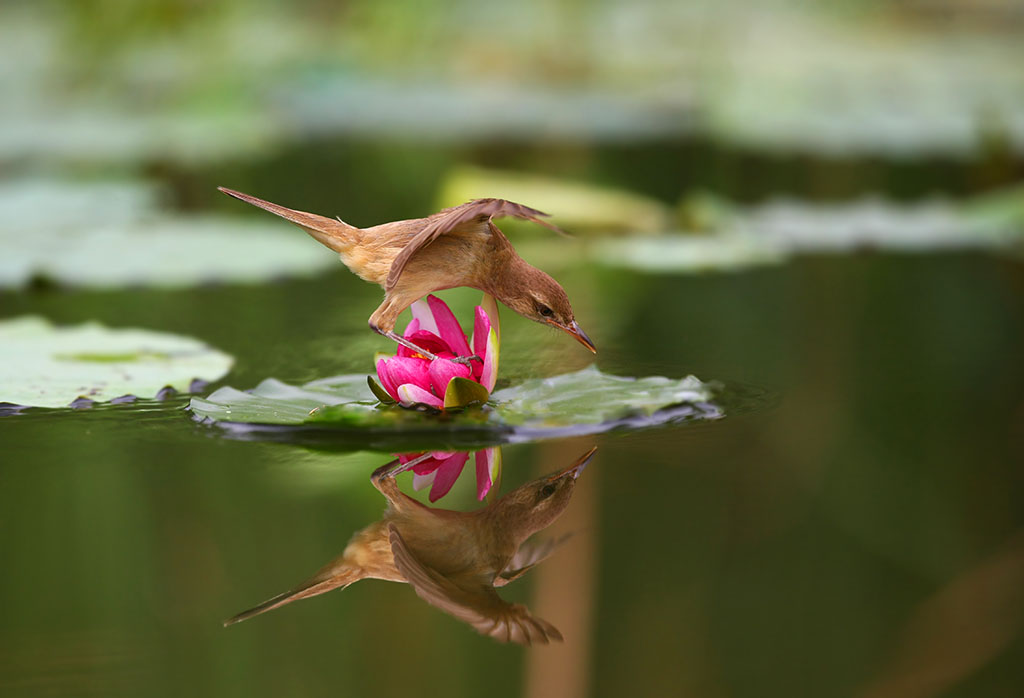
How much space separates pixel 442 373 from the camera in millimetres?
2180

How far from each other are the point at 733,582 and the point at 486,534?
1.23ft

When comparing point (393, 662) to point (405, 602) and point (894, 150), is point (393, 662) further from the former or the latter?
point (894, 150)

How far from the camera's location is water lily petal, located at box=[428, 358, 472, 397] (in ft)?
7.14

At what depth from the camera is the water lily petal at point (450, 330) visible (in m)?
2.28

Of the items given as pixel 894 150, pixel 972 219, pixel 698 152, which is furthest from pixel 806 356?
pixel 698 152

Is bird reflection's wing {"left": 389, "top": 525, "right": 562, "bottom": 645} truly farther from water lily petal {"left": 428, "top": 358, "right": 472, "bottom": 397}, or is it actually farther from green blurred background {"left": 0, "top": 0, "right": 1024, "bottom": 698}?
water lily petal {"left": 428, "top": 358, "right": 472, "bottom": 397}

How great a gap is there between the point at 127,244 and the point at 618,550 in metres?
3.01

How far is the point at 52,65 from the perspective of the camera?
30.0 feet

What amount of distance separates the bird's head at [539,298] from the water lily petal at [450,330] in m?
0.10

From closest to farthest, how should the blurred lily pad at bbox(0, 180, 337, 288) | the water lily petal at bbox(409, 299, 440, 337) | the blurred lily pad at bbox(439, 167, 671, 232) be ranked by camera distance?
the water lily petal at bbox(409, 299, 440, 337), the blurred lily pad at bbox(0, 180, 337, 288), the blurred lily pad at bbox(439, 167, 671, 232)

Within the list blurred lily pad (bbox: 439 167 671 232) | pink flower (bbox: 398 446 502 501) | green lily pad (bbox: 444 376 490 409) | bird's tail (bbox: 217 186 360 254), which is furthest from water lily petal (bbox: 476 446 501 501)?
blurred lily pad (bbox: 439 167 671 232)

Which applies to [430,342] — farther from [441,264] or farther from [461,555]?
[461,555]

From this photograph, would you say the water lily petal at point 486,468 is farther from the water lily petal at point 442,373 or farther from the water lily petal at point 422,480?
the water lily petal at point 442,373

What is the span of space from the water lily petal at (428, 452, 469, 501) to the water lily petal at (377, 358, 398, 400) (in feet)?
0.71
